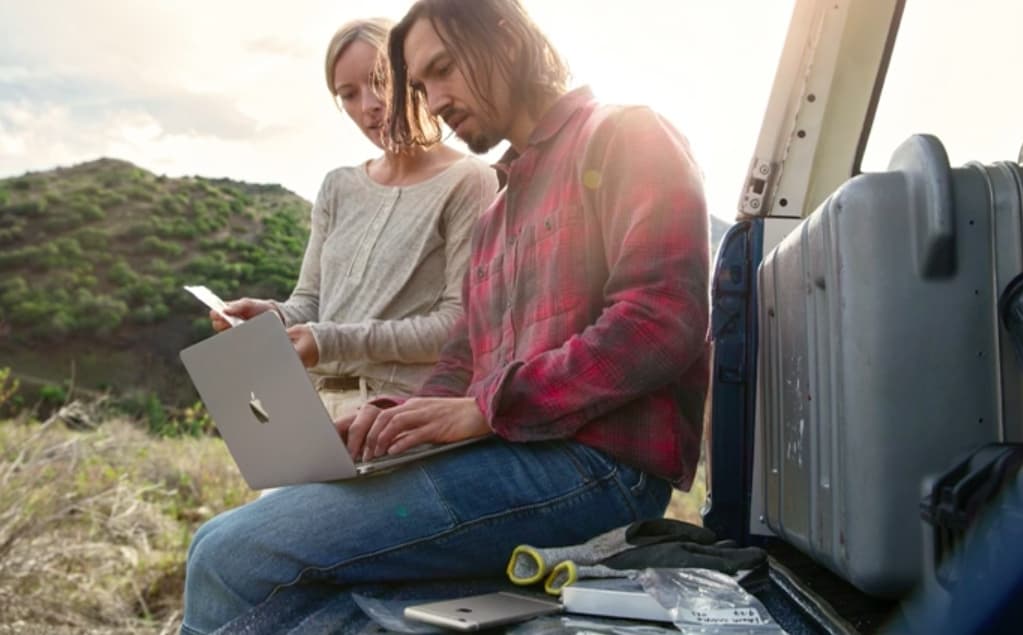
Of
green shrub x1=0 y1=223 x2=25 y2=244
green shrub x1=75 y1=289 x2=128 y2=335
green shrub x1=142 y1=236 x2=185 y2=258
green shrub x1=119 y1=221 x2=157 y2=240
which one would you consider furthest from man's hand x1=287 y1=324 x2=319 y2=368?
green shrub x1=0 y1=223 x2=25 y2=244

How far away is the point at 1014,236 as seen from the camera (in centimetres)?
133

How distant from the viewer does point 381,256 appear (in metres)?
2.70

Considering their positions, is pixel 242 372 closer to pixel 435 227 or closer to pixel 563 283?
pixel 563 283

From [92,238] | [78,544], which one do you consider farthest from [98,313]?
[78,544]

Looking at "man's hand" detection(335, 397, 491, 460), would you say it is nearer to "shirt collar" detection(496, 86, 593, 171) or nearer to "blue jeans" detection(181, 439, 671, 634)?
"blue jeans" detection(181, 439, 671, 634)

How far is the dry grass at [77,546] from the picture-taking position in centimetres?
498

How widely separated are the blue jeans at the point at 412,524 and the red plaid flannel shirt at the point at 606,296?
0.19ft

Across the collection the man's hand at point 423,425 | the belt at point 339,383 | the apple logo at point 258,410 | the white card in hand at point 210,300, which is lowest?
the belt at point 339,383

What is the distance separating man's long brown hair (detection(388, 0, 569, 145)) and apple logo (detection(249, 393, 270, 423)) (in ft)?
2.54

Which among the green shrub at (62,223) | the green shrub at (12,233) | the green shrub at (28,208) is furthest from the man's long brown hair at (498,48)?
the green shrub at (28,208)

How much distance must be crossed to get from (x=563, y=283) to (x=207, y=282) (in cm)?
1421

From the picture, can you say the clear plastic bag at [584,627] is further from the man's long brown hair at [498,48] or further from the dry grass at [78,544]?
the dry grass at [78,544]

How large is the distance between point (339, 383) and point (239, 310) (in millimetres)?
335

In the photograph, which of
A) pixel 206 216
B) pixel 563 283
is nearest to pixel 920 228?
pixel 563 283
